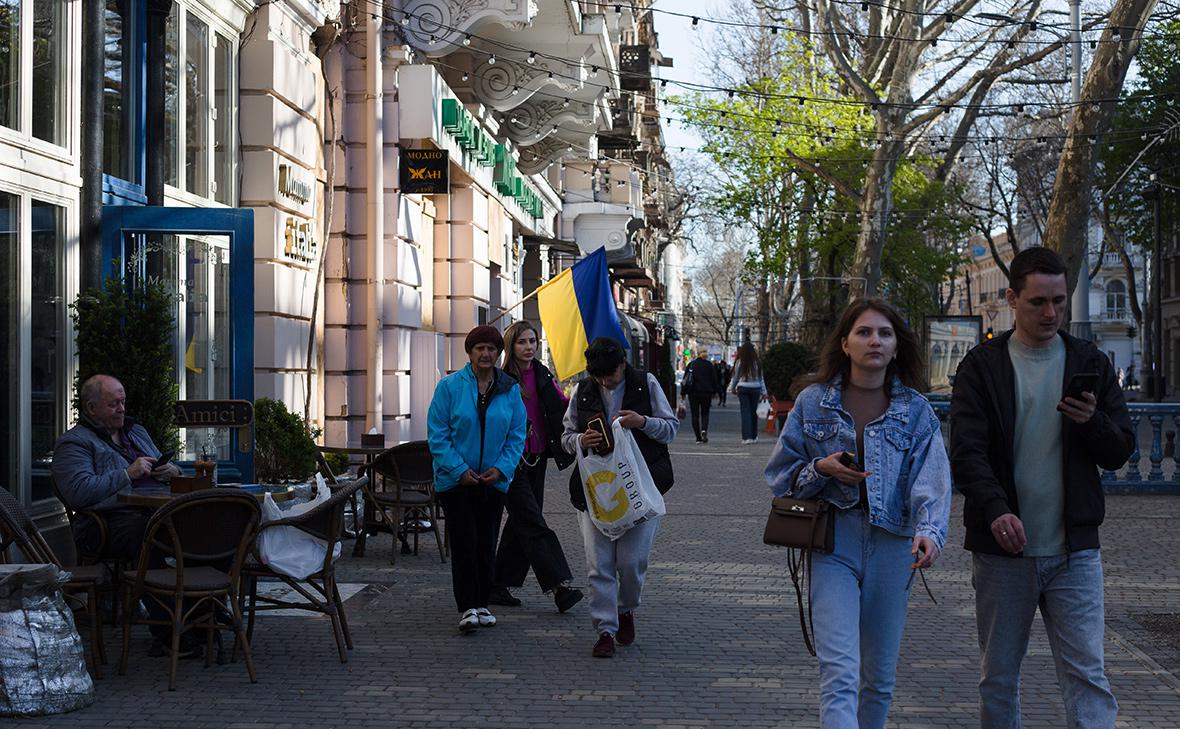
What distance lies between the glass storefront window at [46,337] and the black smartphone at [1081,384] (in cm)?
692

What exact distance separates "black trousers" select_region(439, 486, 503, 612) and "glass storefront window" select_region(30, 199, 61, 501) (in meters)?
2.84

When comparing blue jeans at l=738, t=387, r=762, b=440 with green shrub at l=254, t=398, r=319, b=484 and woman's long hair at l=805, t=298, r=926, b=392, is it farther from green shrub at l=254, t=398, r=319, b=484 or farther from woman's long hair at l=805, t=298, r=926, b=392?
woman's long hair at l=805, t=298, r=926, b=392

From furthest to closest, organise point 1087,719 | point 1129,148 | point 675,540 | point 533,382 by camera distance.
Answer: point 1129,148 < point 675,540 < point 533,382 < point 1087,719

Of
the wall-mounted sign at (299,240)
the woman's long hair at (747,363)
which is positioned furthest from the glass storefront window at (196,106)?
the woman's long hair at (747,363)

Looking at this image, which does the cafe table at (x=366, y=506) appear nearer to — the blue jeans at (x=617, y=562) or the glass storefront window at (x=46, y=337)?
the glass storefront window at (x=46, y=337)

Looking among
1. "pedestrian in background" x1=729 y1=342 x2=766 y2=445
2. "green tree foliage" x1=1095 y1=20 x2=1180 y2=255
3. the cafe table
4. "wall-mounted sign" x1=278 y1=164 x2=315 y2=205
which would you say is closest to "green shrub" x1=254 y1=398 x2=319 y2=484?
the cafe table

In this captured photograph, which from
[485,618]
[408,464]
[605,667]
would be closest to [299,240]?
[408,464]

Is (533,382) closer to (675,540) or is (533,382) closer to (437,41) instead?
(675,540)

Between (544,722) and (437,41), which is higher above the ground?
(437,41)

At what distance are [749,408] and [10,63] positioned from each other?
67.6 ft

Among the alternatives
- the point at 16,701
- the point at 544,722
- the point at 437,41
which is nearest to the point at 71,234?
the point at 16,701

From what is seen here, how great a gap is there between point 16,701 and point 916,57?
2694 cm

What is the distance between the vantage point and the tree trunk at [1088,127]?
19.5 m

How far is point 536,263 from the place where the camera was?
33531 mm
